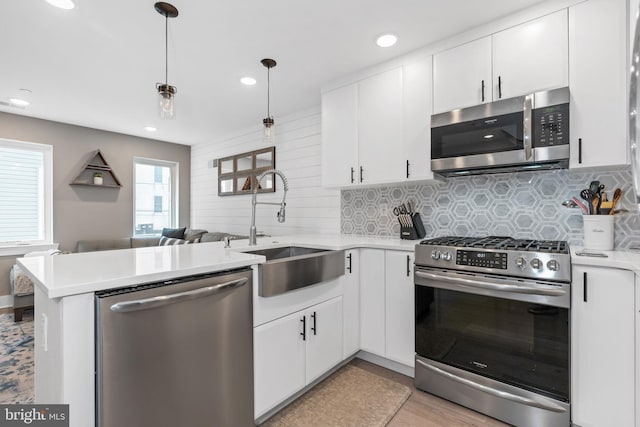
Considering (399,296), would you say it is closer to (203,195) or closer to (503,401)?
(503,401)

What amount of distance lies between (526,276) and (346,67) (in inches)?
83.8

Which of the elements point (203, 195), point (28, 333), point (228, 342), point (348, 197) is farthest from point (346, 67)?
point (28, 333)

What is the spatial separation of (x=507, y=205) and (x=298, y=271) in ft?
5.44

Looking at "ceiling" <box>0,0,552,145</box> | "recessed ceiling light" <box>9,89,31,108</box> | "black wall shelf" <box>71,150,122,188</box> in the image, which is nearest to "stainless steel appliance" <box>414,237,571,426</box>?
"ceiling" <box>0,0,552,145</box>

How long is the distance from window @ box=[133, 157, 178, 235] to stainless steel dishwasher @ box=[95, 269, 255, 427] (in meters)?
4.43

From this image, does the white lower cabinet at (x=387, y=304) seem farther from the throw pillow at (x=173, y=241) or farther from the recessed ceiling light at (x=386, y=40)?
the throw pillow at (x=173, y=241)

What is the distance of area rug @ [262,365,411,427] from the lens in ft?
5.80

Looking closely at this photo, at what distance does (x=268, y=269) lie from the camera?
1.69 meters

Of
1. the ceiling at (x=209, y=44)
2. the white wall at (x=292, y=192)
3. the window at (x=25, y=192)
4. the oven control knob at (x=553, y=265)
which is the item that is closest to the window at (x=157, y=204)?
the white wall at (x=292, y=192)

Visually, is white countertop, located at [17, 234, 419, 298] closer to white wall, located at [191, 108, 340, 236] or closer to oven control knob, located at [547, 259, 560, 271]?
oven control knob, located at [547, 259, 560, 271]

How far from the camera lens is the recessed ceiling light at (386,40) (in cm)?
221

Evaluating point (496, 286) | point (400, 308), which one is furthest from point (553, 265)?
point (400, 308)

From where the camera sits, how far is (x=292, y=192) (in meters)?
3.88

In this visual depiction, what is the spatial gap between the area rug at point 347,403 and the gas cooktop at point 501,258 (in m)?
0.91
